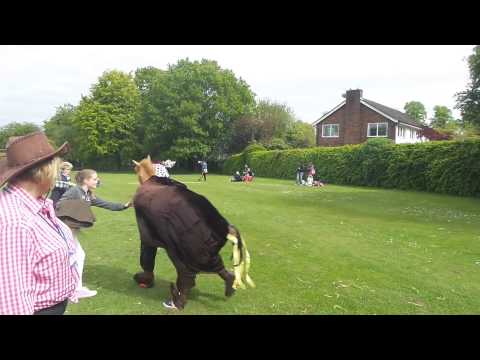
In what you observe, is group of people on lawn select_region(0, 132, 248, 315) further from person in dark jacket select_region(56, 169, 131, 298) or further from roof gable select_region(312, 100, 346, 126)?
roof gable select_region(312, 100, 346, 126)

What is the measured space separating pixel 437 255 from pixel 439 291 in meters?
2.65

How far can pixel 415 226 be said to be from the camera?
12.5 meters

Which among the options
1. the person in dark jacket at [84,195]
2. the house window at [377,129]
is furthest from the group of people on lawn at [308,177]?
the person in dark jacket at [84,195]

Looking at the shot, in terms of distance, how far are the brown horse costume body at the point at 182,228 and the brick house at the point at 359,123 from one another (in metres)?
47.4

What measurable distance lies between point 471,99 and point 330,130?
34.3m

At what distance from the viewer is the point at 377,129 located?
49406 mm

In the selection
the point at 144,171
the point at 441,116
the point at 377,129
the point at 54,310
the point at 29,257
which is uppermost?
the point at 441,116

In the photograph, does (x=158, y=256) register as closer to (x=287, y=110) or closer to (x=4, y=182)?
(x=4, y=182)

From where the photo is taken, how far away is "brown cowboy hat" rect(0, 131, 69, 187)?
2508 millimetres

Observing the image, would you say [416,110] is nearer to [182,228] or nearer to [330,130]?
[330,130]

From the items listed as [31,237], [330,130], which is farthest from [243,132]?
[31,237]

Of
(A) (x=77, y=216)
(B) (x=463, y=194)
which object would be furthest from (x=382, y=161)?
(A) (x=77, y=216)

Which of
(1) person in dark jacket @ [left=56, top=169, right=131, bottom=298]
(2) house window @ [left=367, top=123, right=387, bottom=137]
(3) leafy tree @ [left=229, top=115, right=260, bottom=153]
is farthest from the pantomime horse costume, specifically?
(3) leafy tree @ [left=229, top=115, right=260, bottom=153]

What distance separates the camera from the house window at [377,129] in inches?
1928
